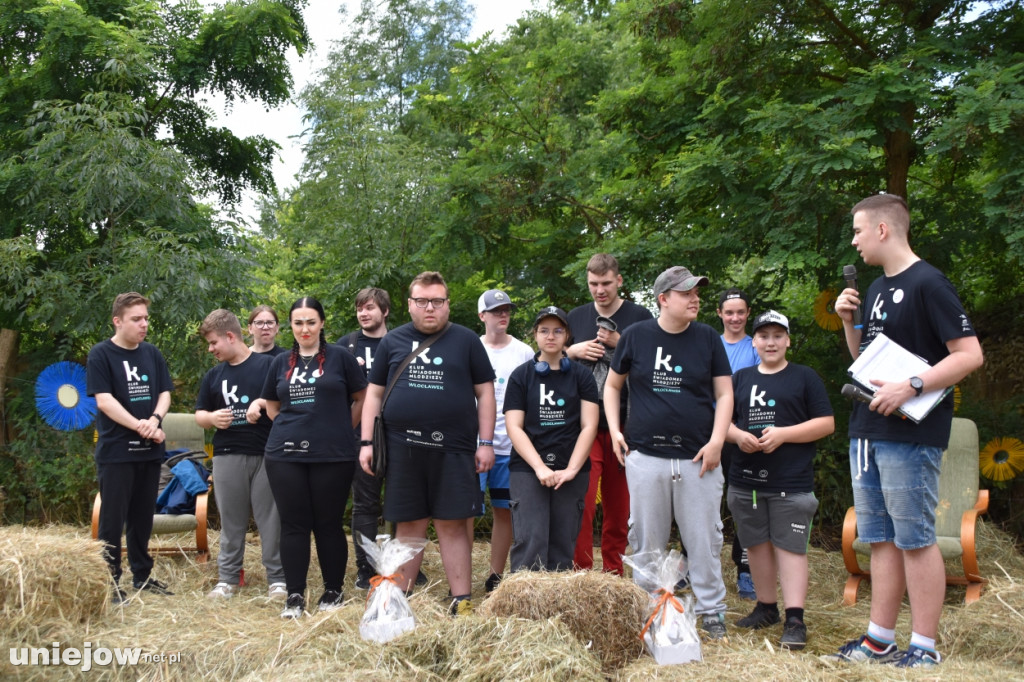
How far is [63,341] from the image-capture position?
8.91 metres

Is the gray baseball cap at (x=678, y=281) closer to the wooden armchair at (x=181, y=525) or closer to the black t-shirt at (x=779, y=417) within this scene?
the black t-shirt at (x=779, y=417)

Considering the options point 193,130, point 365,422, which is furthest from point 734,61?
point 193,130

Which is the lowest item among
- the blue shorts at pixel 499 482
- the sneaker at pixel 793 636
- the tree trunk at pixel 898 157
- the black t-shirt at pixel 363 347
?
the sneaker at pixel 793 636

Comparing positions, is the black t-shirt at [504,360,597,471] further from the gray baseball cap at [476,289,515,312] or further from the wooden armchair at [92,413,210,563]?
the wooden armchair at [92,413,210,563]

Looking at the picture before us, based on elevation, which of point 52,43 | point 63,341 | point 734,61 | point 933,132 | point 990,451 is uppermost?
point 52,43

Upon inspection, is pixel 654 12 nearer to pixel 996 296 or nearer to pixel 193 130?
pixel 996 296

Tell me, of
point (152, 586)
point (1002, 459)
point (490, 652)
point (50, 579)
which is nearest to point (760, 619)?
point (490, 652)

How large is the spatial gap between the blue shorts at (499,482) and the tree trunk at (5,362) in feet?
20.4

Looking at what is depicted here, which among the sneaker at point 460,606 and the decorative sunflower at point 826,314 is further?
the decorative sunflower at point 826,314

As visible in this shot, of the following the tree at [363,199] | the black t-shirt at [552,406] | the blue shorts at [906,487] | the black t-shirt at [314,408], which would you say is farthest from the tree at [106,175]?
the blue shorts at [906,487]

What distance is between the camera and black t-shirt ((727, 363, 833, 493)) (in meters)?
4.77

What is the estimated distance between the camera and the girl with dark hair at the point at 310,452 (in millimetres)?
4934

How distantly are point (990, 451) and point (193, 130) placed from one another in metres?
9.46

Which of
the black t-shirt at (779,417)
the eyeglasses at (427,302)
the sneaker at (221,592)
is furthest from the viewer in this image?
the sneaker at (221,592)
